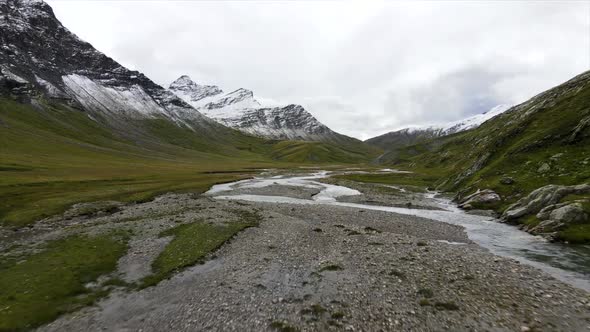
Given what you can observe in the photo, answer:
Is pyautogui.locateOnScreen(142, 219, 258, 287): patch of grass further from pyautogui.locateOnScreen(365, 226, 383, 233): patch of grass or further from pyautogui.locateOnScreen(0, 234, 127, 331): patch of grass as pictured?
pyautogui.locateOnScreen(365, 226, 383, 233): patch of grass

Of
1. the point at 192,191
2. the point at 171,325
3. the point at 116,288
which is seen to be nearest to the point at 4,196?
the point at 192,191

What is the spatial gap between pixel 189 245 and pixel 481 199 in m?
52.5

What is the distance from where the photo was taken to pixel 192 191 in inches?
3243

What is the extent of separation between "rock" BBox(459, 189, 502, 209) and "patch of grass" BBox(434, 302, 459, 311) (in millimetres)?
43191

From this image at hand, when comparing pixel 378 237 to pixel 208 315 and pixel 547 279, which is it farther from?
pixel 208 315

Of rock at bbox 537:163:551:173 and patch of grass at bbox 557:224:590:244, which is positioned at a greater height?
rock at bbox 537:163:551:173

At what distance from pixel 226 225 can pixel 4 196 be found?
145 ft

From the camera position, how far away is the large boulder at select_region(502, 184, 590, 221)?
137 feet

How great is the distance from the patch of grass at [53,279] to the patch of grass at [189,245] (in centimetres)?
417

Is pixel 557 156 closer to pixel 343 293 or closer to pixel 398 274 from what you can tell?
pixel 398 274

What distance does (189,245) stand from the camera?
1312 inches

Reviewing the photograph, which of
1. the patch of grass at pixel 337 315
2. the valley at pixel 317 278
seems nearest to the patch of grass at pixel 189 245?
the valley at pixel 317 278

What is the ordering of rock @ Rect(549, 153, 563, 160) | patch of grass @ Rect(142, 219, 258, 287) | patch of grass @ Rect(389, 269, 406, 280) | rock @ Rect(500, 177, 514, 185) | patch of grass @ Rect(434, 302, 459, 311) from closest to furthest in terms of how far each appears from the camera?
1. patch of grass @ Rect(434, 302, 459, 311)
2. patch of grass @ Rect(389, 269, 406, 280)
3. patch of grass @ Rect(142, 219, 258, 287)
4. rock @ Rect(500, 177, 514, 185)
5. rock @ Rect(549, 153, 563, 160)

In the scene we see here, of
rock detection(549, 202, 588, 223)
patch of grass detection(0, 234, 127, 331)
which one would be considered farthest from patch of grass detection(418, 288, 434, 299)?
rock detection(549, 202, 588, 223)
